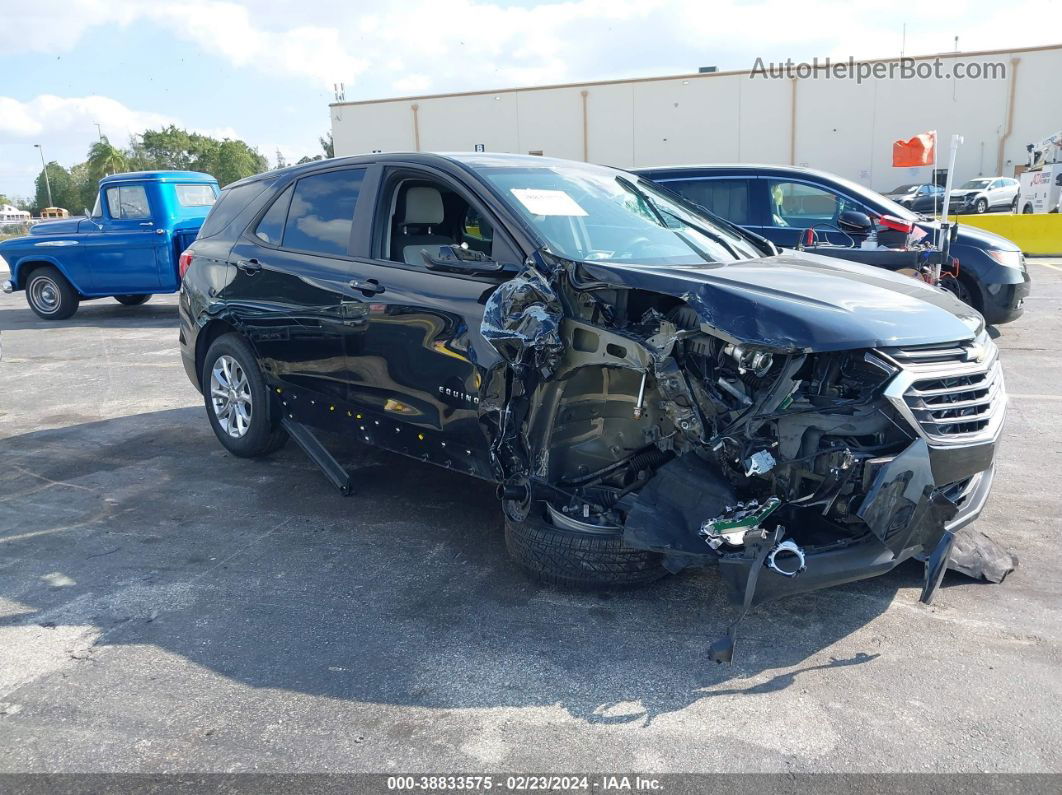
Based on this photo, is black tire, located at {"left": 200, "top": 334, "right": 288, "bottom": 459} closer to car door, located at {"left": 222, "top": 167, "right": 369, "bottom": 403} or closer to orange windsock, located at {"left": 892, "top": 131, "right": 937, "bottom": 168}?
car door, located at {"left": 222, "top": 167, "right": 369, "bottom": 403}

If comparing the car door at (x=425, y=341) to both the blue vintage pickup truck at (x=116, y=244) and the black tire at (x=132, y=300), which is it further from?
the black tire at (x=132, y=300)

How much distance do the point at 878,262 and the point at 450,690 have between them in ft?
22.5

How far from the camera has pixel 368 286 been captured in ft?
14.6

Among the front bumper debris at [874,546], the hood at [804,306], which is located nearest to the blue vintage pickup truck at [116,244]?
the hood at [804,306]

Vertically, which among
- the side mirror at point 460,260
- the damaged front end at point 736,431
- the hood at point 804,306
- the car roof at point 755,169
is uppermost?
the car roof at point 755,169

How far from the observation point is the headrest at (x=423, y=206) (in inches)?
183

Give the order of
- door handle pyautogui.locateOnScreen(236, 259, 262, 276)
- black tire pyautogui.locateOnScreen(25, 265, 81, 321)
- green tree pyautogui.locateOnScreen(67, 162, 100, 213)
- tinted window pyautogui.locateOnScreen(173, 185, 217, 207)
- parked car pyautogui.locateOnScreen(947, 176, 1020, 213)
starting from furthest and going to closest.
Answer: green tree pyautogui.locateOnScreen(67, 162, 100, 213) → parked car pyautogui.locateOnScreen(947, 176, 1020, 213) → black tire pyautogui.locateOnScreen(25, 265, 81, 321) → tinted window pyautogui.locateOnScreen(173, 185, 217, 207) → door handle pyautogui.locateOnScreen(236, 259, 262, 276)

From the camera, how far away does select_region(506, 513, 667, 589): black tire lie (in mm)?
3578

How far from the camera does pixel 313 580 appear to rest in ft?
13.0

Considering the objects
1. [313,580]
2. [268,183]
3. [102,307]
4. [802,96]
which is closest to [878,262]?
[268,183]

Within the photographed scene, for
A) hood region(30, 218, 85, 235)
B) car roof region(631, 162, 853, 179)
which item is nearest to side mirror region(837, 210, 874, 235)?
car roof region(631, 162, 853, 179)

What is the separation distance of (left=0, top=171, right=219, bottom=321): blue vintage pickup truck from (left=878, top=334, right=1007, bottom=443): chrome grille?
39.2 ft

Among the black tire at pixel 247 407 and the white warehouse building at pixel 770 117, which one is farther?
the white warehouse building at pixel 770 117

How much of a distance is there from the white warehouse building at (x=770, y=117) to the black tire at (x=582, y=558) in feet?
139
